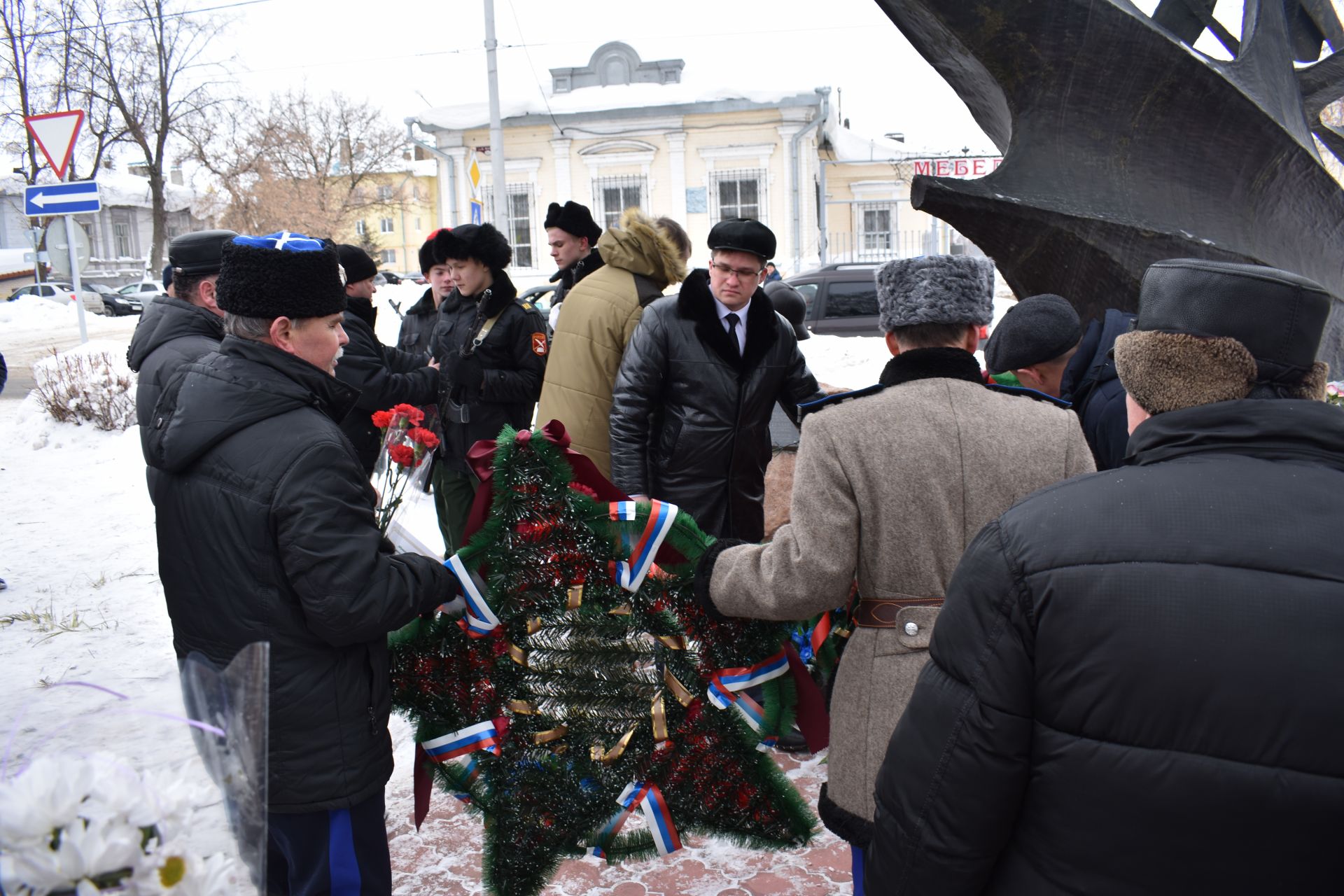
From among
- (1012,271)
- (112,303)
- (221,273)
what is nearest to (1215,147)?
(1012,271)

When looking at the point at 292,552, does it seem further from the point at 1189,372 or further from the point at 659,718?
the point at 1189,372

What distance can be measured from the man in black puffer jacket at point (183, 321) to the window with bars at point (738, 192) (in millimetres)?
24312

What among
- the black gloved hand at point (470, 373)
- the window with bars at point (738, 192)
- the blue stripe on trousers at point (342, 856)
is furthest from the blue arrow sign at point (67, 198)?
the window with bars at point (738, 192)

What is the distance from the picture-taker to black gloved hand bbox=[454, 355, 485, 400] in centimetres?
489

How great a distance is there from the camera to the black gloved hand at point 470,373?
4.89 metres

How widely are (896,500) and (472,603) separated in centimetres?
105

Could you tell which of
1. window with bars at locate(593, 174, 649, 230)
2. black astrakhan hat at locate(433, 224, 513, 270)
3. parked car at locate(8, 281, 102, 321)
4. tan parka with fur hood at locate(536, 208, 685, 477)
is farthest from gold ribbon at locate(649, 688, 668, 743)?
parked car at locate(8, 281, 102, 321)

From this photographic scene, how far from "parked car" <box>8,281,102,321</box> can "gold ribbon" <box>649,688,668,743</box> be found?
38.4m

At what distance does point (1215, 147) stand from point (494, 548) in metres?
3.53

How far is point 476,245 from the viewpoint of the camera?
4898mm

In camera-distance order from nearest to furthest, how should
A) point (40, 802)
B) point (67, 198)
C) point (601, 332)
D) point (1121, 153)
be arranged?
point (40, 802) → point (601, 332) → point (1121, 153) → point (67, 198)

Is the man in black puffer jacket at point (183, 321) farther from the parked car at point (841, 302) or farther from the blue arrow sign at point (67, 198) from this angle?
the parked car at point (841, 302)

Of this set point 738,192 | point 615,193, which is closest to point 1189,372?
point 738,192

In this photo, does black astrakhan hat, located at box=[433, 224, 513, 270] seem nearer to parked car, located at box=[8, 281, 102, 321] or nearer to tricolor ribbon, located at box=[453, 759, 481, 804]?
tricolor ribbon, located at box=[453, 759, 481, 804]
